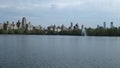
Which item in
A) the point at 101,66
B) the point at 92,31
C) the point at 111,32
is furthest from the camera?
the point at 92,31

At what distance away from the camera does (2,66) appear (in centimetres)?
2580

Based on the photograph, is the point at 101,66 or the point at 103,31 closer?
the point at 101,66

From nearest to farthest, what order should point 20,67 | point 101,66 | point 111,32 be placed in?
1. point 20,67
2. point 101,66
3. point 111,32

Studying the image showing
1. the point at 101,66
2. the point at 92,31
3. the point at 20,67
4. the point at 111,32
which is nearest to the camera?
the point at 20,67

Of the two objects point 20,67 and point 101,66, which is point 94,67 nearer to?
point 101,66

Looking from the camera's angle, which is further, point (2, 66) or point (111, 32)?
point (111, 32)

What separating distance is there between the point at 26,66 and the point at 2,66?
236 centimetres

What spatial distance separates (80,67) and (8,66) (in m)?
7.25

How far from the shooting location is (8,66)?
84.9 feet

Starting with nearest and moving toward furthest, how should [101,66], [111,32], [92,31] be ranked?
[101,66]
[111,32]
[92,31]

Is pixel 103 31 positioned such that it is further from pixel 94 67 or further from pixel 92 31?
pixel 94 67

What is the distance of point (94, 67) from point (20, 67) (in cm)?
747

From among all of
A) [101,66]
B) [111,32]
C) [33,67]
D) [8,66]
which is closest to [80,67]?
[101,66]

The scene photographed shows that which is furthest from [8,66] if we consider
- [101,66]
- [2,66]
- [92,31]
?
[92,31]
